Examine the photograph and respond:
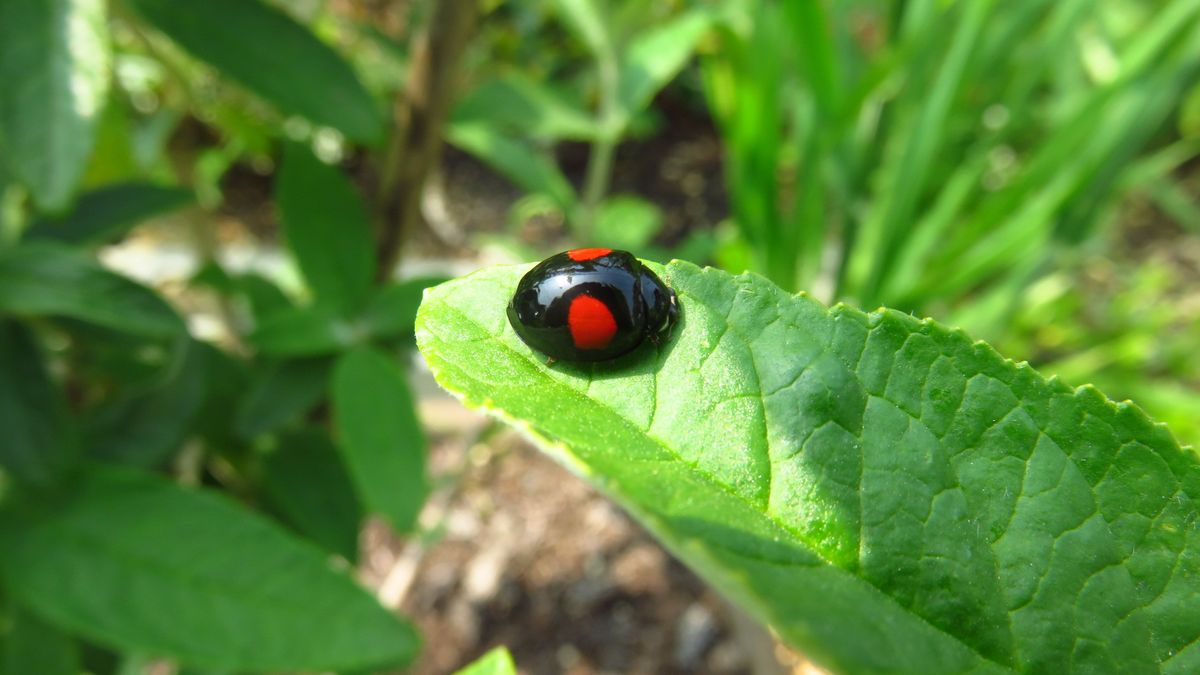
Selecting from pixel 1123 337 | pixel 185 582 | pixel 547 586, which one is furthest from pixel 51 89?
pixel 1123 337

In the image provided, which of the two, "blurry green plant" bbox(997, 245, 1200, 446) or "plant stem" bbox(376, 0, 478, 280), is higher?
"blurry green plant" bbox(997, 245, 1200, 446)

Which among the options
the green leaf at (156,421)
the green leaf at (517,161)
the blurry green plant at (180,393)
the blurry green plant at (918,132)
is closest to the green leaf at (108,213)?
the blurry green plant at (180,393)

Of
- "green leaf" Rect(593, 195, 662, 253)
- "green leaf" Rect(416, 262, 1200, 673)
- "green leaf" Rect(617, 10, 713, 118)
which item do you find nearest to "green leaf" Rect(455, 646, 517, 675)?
"green leaf" Rect(416, 262, 1200, 673)

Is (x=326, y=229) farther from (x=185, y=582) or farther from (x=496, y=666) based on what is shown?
(x=496, y=666)

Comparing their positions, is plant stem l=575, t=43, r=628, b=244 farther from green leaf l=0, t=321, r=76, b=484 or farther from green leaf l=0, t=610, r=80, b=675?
green leaf l=0, t=610, r=80, b=675

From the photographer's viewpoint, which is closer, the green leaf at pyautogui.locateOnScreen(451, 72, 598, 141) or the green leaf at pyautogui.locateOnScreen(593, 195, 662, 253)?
the green leaf at pyautogui.locateOnScreen(451, 72, 598, 141)

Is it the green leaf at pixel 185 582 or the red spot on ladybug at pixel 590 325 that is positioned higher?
the red spot on ladybug at pixel 590 325

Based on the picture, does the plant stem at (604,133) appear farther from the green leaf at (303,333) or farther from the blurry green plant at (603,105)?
the green leaf at (303,333)

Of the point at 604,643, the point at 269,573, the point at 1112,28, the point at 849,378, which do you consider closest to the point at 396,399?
the point at 269,573
